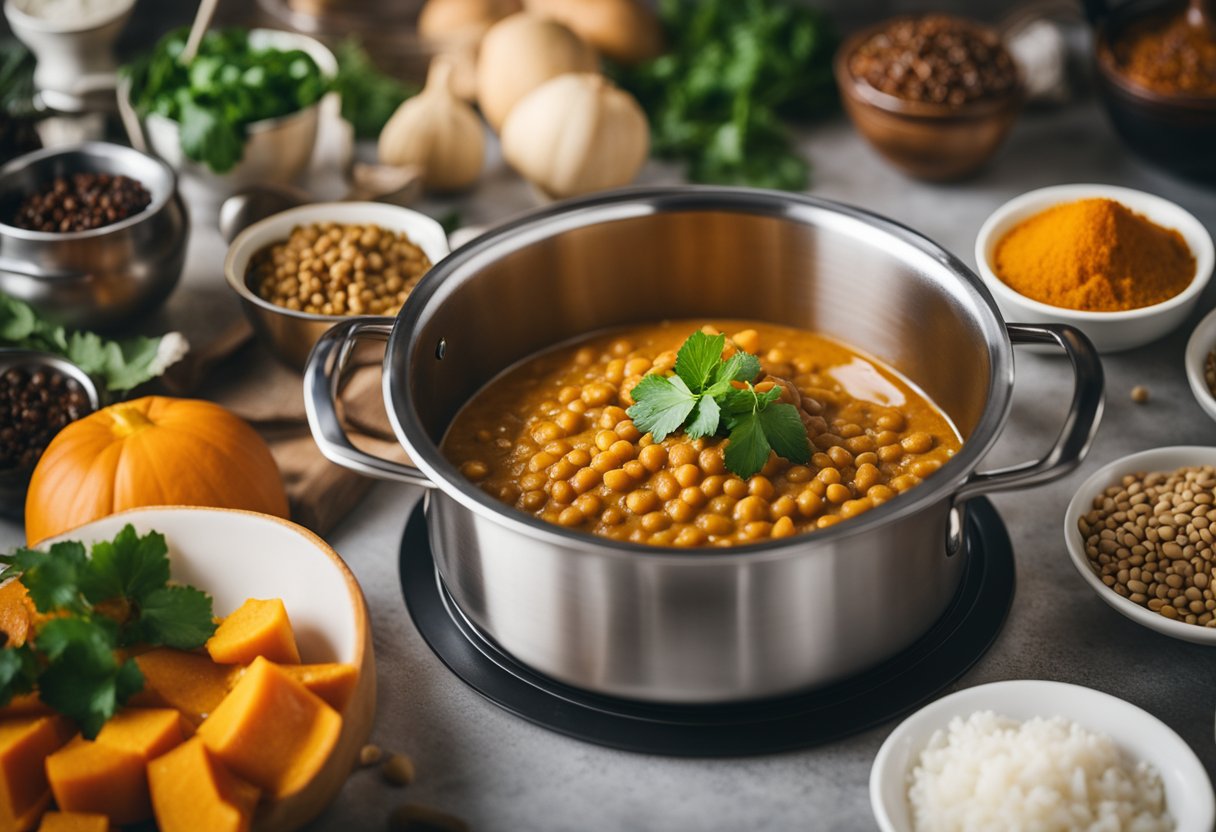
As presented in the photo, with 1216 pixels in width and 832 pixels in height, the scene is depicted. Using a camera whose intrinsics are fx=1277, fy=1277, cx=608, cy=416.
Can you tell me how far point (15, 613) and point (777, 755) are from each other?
1116 mm

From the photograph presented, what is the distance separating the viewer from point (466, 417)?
2.32 meters

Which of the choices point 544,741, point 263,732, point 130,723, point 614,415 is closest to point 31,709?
point 130,723

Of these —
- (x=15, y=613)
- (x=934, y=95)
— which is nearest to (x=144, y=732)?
(x=15, y=613)

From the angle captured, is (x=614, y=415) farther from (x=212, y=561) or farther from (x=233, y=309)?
(x=233, y=309)

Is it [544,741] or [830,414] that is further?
[830,414]

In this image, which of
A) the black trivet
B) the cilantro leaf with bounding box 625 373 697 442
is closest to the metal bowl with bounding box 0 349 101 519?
the black trivet

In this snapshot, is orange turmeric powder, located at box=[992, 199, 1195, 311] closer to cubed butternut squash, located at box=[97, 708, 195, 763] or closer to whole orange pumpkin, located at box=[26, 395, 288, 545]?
whole orange pumpkin, located at box=[26, 395, 288, 545]

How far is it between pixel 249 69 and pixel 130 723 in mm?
1793

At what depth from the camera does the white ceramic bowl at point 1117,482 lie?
1.89m

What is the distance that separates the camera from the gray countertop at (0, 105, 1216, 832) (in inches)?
70.2

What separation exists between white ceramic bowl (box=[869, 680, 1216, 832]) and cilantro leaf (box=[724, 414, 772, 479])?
0.44m

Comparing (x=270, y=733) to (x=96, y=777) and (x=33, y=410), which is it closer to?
(x=96, y=777)

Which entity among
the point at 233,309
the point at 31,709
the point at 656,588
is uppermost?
the point at 656,588

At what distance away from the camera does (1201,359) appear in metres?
2.42
